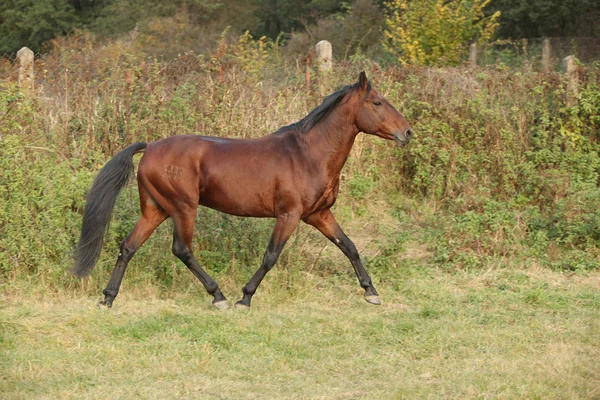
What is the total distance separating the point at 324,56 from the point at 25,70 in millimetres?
4020

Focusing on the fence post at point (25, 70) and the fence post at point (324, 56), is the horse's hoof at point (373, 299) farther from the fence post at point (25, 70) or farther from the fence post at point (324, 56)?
the fence post at point (25, 70)

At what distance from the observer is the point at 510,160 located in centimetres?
1092

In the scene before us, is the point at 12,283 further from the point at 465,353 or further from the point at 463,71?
the point at 463,71

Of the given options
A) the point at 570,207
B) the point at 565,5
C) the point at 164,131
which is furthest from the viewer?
the point at 565,5

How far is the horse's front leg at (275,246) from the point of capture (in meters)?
7.17

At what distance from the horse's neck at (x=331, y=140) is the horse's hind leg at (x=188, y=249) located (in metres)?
1.17

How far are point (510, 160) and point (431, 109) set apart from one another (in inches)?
51.6

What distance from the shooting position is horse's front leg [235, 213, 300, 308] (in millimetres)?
7172

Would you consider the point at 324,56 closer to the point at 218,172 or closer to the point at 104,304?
the point at 218,172

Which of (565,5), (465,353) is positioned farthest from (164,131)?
(565,5)

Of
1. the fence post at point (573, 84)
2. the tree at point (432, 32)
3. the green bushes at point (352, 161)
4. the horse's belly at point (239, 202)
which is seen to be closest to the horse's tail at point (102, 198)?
the horse's belly at point (239, 202)

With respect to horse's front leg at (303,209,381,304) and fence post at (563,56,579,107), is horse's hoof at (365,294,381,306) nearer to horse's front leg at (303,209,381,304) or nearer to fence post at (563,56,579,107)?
horse's front leg at (303,209,381,304)

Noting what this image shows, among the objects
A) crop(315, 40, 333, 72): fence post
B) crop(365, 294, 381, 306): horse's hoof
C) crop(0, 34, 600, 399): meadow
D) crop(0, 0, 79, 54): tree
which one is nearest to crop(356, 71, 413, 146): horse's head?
crop(365, 294, 381, 306): horse's hoof

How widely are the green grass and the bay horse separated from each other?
453 mm
